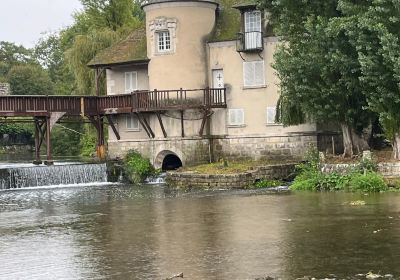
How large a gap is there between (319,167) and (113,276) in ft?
58.8

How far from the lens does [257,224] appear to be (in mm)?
18922

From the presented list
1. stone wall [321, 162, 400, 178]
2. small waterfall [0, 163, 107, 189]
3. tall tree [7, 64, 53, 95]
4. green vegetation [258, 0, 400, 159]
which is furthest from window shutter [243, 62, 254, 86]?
tall tree [7, 64, 53, 95]

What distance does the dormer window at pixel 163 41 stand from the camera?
1497 inches

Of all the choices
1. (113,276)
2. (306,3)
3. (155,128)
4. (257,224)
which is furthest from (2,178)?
(113,276)

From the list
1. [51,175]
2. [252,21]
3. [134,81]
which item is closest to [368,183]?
[252,21]

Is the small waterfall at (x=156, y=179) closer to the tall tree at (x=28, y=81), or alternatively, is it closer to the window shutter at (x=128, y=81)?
the window shutter at (x=128, y=81)

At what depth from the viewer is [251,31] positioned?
3647 centimetres

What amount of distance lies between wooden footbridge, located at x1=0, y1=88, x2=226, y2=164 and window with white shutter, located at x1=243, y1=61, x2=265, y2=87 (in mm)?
1470

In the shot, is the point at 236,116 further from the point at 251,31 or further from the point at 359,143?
the point at 359,143

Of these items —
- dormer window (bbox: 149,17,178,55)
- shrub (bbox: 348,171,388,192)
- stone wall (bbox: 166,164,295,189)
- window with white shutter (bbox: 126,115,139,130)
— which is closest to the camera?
shrub (bbox: 348,171,388,192)

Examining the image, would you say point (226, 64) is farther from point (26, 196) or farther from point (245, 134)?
point (26, 196)

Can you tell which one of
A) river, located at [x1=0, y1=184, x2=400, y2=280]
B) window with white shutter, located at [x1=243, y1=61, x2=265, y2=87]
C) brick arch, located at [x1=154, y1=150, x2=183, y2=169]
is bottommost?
river, located at [x1=0, y1=184, x2=400, y2=280]

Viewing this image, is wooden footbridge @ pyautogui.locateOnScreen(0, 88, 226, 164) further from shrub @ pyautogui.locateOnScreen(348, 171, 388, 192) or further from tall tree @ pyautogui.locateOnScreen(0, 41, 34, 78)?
tall tree @ pyautogui.locateOnScreen(0, 41, 34, 78)

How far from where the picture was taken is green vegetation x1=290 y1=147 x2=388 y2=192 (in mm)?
26144
